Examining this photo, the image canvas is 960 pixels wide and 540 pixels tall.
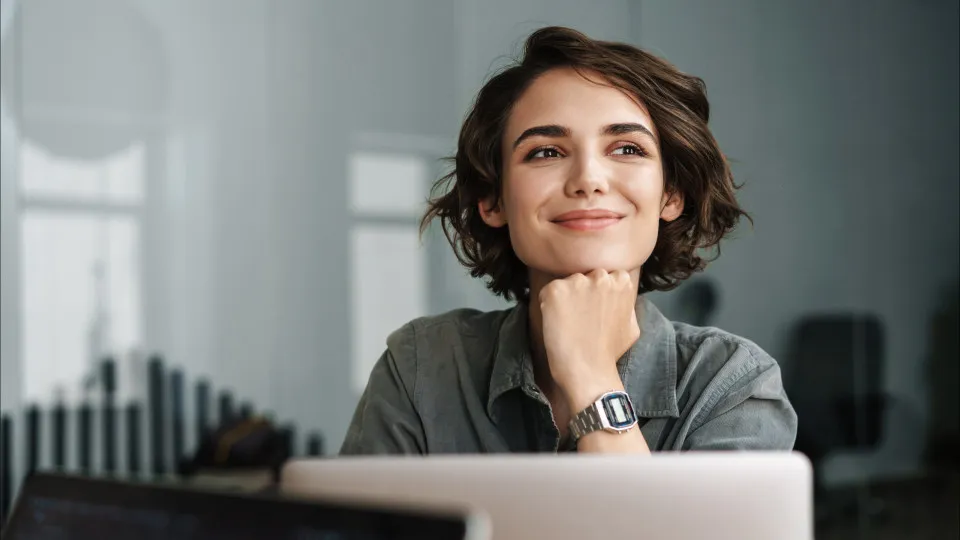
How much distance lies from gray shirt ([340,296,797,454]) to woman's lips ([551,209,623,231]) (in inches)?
6.0

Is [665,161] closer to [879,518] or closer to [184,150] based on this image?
[184,150]

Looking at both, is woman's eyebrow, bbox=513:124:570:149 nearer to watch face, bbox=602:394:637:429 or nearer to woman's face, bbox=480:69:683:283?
woman's face, bbox=480:69:683:283

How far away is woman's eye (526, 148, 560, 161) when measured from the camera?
1.55 metres

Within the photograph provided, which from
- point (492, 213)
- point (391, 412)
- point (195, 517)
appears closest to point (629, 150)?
point (492, 213)

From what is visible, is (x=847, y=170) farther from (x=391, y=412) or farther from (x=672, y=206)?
(x=391, y=412)

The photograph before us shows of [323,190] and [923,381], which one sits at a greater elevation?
[323,190]

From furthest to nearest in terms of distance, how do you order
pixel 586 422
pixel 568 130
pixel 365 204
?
pixel 365 204, pixel 568 130, pixel 586 422

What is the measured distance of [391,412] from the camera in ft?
5.08

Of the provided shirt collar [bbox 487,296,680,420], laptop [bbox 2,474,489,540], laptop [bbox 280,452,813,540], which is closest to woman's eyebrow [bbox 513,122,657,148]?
shirt collar [bbox 487,296,680,420]

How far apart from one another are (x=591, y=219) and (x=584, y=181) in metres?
0.06

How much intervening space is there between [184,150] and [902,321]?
2.51 meters

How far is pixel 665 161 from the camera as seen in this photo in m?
1.58

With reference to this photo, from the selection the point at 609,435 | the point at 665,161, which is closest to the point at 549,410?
the point at 609,435

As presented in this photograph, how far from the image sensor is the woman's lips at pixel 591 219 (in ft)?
4.89
